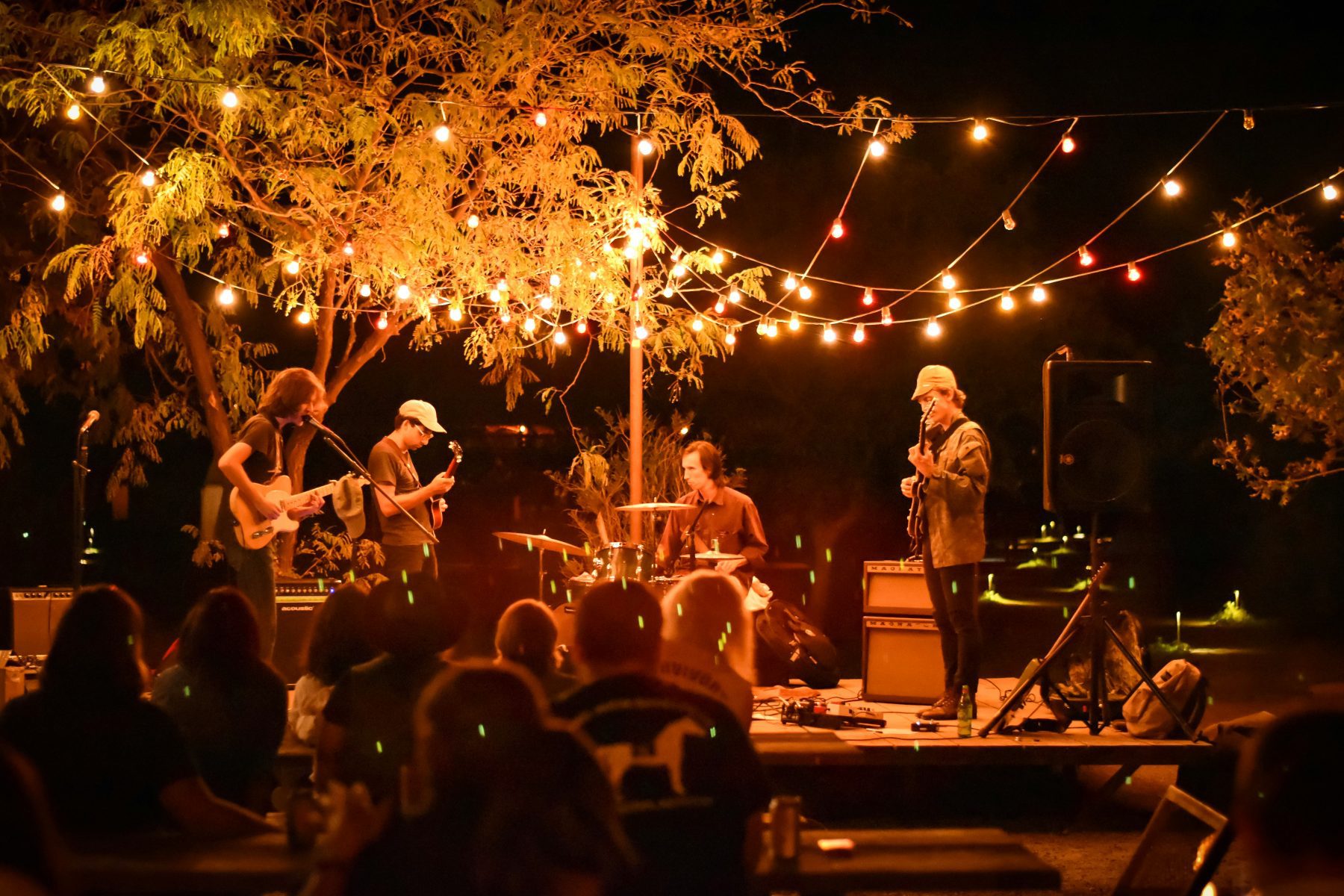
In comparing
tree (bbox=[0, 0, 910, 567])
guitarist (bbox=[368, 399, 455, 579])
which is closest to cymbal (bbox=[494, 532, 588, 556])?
guitarist (bbox=[368, 399, 455, 579])

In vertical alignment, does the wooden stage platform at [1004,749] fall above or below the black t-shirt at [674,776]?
below

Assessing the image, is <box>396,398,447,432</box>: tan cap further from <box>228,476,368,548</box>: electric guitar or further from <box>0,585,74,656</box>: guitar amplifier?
<box>0,585,74,656</box>: guitar amplifier

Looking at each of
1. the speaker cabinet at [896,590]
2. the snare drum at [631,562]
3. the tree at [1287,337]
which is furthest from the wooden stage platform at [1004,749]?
the tree at [1287,337]

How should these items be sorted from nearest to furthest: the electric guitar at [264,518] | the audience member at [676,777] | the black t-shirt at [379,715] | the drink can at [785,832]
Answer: the audience member at [676,777]
the drink can at [785,832]
the black t-shirt at [379,715]
the electric guitar at [264,518]

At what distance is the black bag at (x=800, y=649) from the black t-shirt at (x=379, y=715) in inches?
189

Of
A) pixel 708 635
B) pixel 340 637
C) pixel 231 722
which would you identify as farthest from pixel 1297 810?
pixel 340 637

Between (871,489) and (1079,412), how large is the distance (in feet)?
49.9

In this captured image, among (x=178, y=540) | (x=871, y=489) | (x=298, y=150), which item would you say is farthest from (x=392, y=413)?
(x=298, y=150)

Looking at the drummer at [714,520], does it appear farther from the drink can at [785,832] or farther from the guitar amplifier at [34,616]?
the drink can at [785,832]

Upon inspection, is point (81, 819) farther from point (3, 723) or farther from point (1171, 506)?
point (1171, 506)

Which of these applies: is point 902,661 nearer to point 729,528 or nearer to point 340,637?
point 729,528

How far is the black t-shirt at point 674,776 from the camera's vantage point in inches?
111

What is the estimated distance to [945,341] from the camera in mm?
21297

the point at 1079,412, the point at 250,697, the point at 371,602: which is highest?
the point at 1079,412
